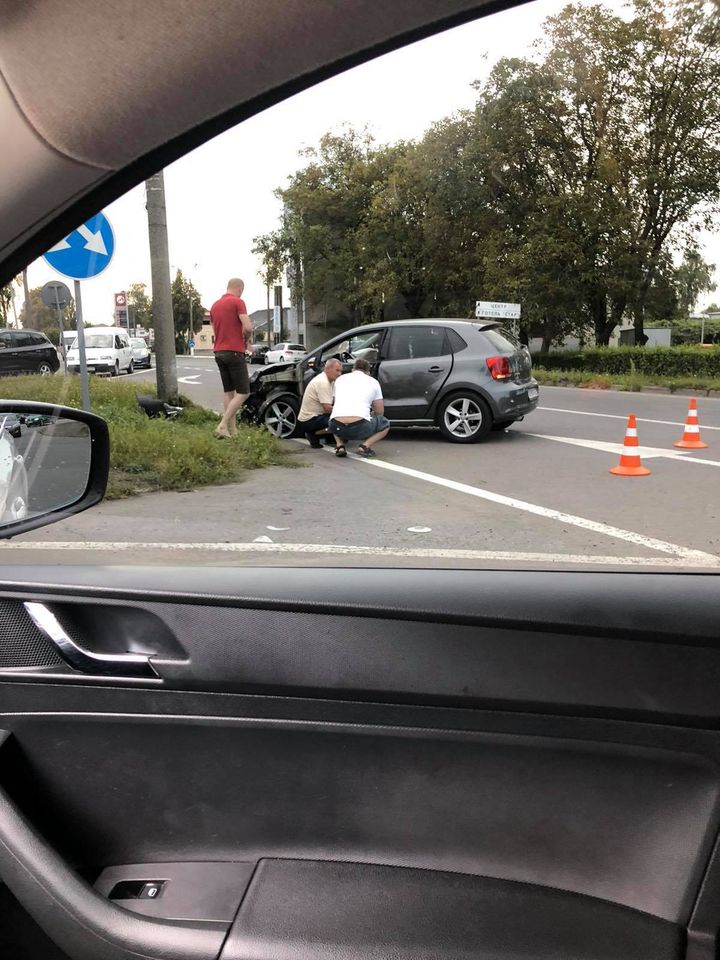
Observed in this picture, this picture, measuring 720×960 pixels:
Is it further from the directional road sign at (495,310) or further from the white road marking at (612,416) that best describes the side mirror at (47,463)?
A: the white road marking at (612,416)

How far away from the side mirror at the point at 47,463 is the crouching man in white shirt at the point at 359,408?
588mm

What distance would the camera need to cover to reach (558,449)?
2078 mm

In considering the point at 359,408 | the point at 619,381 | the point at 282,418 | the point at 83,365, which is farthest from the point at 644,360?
the point at 83,365

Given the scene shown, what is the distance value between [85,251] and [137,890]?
1186 mm

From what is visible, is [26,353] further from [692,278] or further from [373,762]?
[692,278]

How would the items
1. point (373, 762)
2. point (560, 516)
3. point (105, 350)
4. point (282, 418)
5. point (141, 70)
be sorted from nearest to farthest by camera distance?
point (141, 70) → point (373, 762) → point (105, 350) → point (560, 516) → point (282, 418)

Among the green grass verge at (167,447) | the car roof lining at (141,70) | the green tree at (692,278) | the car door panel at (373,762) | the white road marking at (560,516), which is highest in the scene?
the car roof lining at (141,70)

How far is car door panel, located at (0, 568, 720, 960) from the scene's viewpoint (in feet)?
4.73

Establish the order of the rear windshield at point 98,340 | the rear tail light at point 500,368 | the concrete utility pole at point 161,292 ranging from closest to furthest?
the concrete utility pole at point 161,292 < the rear windshield at point 98,340 < the rear tail light at point 500,368

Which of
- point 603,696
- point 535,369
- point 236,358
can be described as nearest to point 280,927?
point 603,696

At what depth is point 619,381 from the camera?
2061mm

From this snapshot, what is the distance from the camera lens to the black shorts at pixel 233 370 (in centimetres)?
197

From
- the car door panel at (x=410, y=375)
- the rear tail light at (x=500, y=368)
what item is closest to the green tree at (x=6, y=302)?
the car door panel at (x=410, y=375)

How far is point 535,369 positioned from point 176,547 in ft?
3.34
